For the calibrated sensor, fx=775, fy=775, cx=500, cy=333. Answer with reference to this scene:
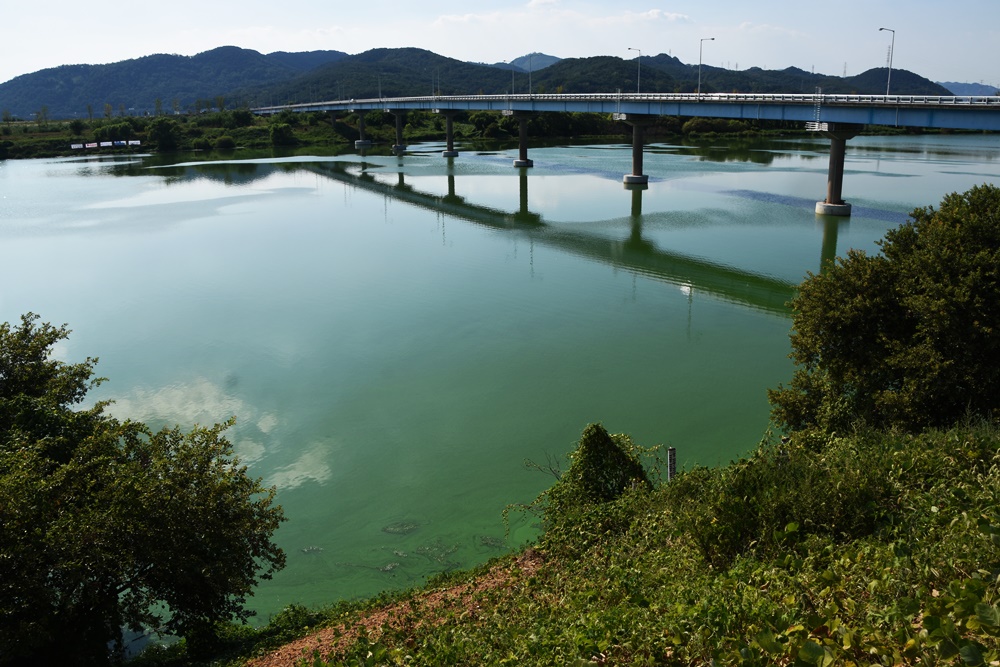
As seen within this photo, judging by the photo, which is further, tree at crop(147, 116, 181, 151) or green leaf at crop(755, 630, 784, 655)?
tree at crop(147, 116, 181, 151)

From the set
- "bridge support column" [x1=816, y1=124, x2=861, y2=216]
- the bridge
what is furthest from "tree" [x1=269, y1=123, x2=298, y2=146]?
"bridge support column" [x1=816, y1=124, x2=861, y2=216]

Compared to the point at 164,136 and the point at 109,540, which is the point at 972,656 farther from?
the point at 164,136

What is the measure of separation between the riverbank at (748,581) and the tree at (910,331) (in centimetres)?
217

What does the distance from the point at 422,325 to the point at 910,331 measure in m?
14.8

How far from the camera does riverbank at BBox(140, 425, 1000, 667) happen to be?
562 cm

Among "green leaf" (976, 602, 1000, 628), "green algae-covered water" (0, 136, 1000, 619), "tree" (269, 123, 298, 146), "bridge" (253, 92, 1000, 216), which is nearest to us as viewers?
"green leaf" (976, 602, 1000, 628)

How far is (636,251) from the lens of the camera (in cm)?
3675

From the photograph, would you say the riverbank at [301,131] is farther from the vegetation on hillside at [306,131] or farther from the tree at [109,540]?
the tree at [109,540]

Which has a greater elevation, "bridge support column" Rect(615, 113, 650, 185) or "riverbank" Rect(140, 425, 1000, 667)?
"bridge support column" Rect(615, 113, 650, 185)

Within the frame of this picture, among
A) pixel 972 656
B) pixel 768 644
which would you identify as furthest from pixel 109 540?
pixel 972 656

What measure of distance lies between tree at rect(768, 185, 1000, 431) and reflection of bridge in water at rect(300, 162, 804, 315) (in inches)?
448

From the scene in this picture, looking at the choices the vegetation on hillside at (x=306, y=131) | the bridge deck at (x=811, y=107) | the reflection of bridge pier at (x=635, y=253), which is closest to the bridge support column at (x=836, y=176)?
the bridge deck at (x=811, y=107)

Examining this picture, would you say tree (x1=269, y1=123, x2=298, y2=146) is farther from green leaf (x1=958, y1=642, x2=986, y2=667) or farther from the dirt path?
green leaf (x1=958, y1=642, x2=986, y2=667)

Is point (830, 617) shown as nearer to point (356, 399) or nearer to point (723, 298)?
point (356, 399)
